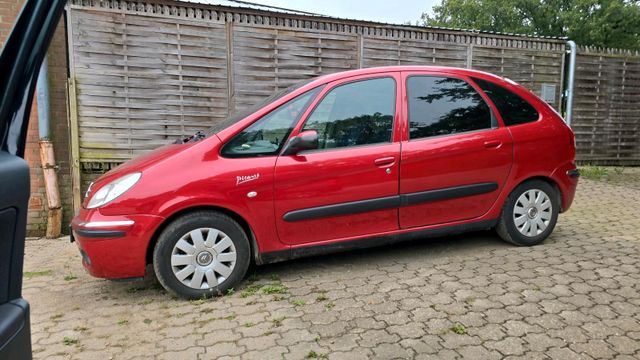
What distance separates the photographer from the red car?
3.33 metres

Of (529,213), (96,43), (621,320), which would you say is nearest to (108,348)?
(621,320)

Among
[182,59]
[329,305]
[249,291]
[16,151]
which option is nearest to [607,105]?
[182,59]

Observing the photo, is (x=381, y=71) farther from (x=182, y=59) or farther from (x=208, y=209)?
(x=182, y=59)

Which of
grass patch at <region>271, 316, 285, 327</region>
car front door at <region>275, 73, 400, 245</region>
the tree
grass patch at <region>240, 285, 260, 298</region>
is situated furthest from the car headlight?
the tree

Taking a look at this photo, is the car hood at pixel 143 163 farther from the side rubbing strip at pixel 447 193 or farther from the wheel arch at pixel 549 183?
the wheel arch at pixel 549 183

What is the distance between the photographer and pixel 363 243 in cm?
383

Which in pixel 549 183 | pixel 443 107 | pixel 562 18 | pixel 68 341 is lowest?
pixel 68 341

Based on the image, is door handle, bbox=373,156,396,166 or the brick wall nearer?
door handle, bbox=373,156,396,166

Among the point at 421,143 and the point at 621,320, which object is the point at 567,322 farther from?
the point at 421,143

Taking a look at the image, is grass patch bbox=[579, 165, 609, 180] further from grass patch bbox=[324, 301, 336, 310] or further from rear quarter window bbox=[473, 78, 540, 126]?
grass patch bbox=[324, 301, 336, 310]

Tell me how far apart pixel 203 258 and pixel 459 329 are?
1.82 metres

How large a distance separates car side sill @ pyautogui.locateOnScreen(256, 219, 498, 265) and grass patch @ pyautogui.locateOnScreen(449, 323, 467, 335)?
1081 millimetres

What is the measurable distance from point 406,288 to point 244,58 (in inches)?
158

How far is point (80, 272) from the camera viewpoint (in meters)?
4.29
